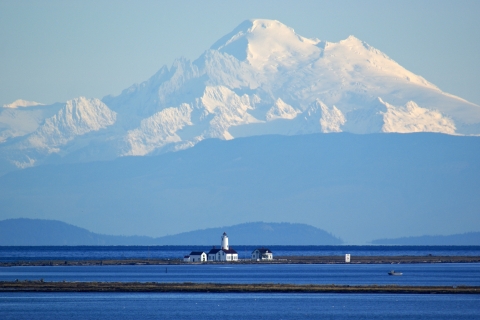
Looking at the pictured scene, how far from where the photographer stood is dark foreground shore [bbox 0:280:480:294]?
84562mm

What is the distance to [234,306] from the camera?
243 feet

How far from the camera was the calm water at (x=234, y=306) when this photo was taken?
222 feet

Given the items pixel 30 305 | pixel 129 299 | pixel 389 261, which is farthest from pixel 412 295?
pixel 389 261

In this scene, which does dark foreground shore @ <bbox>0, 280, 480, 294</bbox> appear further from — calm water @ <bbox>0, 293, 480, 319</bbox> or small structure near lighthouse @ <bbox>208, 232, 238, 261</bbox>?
small structure near lighthouse @ <bbox>208, 232, 238, 261</bbox>

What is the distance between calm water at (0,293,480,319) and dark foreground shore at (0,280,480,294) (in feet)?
6.58

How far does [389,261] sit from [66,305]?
3770 inches

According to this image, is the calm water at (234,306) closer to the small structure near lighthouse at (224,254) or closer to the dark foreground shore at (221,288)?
the dark foreground shore at (221,288)

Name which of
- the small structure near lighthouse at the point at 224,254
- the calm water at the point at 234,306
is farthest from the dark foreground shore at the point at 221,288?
the small structure near lighthouse at the point at 224,254

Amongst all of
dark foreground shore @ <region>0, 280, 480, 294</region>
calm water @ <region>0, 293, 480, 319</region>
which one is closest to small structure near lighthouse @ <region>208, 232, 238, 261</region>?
dark foreground shore @ <region>0, 280, 480, 294</region>

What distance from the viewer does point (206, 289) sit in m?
86.5

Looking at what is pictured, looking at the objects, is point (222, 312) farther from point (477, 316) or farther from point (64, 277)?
Answer: point (64, 277)

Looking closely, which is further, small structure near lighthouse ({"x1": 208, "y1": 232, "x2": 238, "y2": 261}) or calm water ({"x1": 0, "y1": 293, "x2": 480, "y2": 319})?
small structure near lighthouse ({"x1": 208, "y1": 232, "x2": 238, "y2": 261})

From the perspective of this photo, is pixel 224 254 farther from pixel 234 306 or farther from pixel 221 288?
pixel 234 306

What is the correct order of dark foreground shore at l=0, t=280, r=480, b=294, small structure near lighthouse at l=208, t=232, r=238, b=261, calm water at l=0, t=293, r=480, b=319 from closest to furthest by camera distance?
calm water at l=0, t=293, r=480, b=319 < dark foreground shore at l=0, t=280, r=480, b=294 < small structure near lighthouse at l=208, t=232, r=238, b=261
